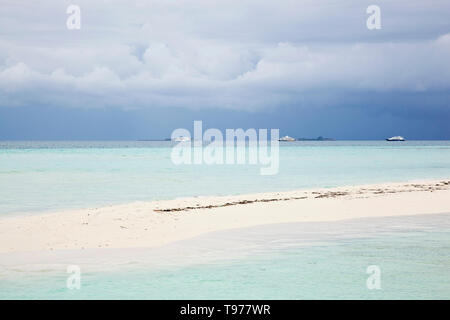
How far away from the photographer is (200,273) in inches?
311

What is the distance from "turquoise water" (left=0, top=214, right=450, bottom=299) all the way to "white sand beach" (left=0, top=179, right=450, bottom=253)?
4.42ft

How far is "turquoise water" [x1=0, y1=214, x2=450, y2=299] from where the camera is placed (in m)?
6.98

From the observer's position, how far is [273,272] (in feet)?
26.0

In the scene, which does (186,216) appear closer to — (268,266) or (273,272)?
(268,266)

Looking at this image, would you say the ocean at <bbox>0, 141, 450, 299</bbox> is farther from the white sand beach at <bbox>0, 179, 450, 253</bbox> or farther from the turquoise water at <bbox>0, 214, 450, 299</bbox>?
the white sand beach at <bbox>0, 179, 450, 253</bbox>

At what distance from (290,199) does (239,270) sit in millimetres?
9205

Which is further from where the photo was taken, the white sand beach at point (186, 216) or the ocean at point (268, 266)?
the white sand beach at point (186, 216)

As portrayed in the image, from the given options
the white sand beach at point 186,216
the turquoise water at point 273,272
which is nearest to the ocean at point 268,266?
the turquoise water at point 273,272

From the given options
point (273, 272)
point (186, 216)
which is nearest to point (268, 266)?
point (273, 272)

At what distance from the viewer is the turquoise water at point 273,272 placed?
698cm

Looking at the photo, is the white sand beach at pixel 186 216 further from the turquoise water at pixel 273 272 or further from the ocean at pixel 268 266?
the turquoise water at pixel 273 272

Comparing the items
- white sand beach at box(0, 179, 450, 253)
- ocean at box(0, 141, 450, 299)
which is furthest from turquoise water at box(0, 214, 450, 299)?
white sand beach at box(0, 179, 450, 253)

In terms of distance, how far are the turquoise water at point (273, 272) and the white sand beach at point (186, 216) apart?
1347 millimetres

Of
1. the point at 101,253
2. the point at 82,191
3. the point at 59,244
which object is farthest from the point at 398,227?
the point at 82,191
